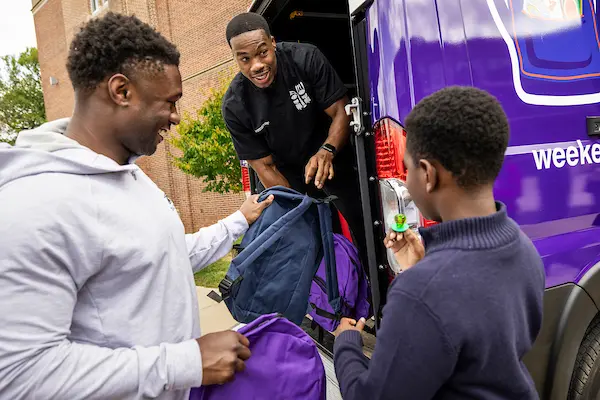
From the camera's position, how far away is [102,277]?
103 centimetres

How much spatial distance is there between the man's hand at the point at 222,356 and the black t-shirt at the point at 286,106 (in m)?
1.67

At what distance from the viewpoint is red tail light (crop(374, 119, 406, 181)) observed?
1647 millimetres

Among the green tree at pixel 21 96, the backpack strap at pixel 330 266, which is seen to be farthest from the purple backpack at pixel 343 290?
the green tree at pixel 21 96

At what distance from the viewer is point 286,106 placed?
2646mm

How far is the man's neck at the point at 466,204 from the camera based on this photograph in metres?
1.02

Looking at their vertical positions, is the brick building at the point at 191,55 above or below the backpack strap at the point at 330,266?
above

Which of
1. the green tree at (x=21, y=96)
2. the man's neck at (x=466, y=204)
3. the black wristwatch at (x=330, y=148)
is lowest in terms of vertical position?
the man's neck at (x=466, y=204)

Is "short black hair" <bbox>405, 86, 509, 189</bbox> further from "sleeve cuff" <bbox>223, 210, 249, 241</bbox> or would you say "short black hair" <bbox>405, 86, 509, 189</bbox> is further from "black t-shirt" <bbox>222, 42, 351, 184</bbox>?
"black t-shirt" <bbox>222, 42, 351, 184</bbox>

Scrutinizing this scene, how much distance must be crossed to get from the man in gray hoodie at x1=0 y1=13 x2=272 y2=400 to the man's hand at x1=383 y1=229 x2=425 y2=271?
2.17 feet

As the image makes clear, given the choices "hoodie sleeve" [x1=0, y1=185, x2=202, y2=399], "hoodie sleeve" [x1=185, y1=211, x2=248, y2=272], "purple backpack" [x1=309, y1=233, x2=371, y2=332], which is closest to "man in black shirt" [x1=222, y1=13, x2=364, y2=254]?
"purple backpack" [x1=309, y1=233, x2=371, y2=332]

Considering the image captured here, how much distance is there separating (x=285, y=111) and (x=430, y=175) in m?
1.74

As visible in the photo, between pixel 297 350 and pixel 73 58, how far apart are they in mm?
1058

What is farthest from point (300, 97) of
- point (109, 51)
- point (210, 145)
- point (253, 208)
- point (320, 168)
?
point (210, 145)

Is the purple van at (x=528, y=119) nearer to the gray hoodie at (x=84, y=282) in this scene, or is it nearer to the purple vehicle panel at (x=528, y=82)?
the purple vehicle panel at (x=528, y=82)
